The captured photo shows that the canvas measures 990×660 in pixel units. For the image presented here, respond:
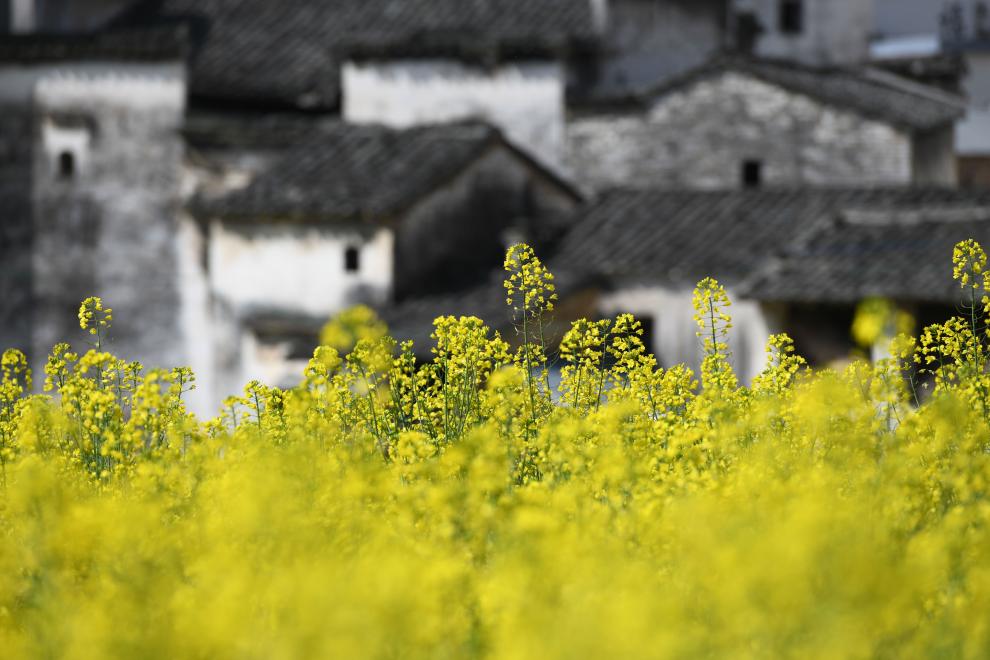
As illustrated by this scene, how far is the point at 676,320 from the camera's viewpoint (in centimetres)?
1678

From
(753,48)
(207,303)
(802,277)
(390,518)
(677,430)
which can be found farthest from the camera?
(753,48)

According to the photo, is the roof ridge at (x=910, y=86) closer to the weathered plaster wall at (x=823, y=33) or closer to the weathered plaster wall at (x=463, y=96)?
the weathered plaster wall at (x=823, y=33)

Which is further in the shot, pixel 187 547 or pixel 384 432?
pixel 384 432

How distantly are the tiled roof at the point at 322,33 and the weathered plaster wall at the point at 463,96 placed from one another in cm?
23

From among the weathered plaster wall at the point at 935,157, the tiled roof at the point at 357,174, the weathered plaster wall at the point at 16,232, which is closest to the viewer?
the tiled roof at the point at 357,174

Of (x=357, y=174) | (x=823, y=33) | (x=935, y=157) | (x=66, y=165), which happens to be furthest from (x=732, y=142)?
(x=66, y=165)

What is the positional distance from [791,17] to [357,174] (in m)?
11.2

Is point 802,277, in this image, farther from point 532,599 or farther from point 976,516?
point 532,599

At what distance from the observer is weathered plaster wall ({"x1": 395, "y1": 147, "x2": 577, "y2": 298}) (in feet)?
57.0

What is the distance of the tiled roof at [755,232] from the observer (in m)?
15.4

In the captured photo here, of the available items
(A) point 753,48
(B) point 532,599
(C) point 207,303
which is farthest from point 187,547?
(A) point 753,48

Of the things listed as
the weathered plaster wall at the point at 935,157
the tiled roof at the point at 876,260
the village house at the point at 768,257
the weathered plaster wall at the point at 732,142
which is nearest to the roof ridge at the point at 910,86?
the weathered plaster wall at the point at 935,157

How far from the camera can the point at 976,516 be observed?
4586 millimetres

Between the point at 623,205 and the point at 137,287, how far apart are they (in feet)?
17.6
